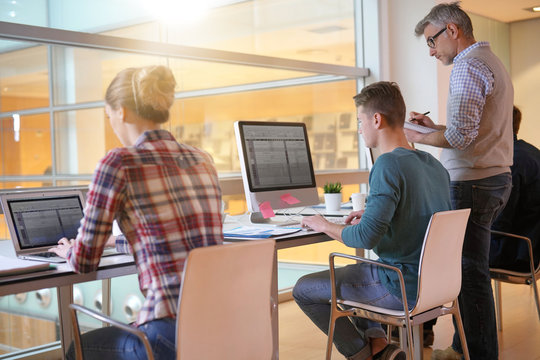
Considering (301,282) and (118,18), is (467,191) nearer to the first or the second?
(301,282)

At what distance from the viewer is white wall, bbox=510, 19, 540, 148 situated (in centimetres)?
705

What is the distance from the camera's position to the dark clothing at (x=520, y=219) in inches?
133

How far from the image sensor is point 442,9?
297cm

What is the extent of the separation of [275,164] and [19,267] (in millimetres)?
1537

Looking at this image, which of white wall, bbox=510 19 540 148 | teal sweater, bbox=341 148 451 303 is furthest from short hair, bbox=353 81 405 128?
white wall, bbox=510 19 540 148

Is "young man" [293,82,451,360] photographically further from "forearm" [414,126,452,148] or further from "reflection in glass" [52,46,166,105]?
"reflection in glass" [52,46,166,105]

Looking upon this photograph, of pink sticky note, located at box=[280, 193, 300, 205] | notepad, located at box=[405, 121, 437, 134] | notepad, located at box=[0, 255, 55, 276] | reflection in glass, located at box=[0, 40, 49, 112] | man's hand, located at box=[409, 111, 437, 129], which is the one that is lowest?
notepad, located at box=[0, 255, 55, 276]

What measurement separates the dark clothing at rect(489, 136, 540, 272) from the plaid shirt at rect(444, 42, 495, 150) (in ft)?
2.43

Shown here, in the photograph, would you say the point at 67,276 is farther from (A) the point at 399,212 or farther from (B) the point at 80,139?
(B) the point at 80,139

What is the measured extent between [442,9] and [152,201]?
1.89 meters

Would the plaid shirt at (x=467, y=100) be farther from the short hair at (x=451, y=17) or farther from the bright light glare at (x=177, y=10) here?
the bright light glare at (x=177, y=10)

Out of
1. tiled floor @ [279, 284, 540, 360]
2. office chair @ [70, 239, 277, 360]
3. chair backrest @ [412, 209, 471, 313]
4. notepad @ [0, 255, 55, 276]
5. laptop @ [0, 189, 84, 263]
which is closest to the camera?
office chair @ [70, 239, 277, 360]

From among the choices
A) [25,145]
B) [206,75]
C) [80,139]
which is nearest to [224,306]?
[25,145]

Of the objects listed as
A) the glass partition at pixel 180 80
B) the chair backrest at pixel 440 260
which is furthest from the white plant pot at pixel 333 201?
the glass partition at pixel 180 80
